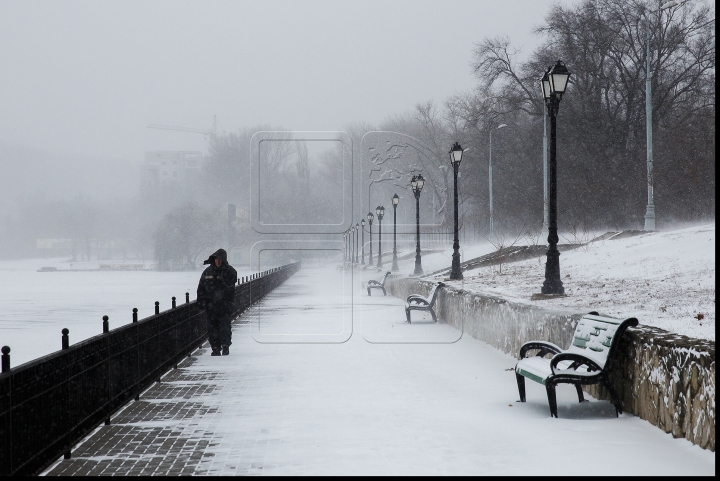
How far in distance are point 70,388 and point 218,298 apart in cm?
693

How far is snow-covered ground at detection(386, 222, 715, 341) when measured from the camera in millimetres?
12205

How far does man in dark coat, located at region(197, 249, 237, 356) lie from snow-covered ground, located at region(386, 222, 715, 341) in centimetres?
493

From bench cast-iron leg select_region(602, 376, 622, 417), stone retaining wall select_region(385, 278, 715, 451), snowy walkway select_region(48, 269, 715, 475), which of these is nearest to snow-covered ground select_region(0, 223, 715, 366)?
stone retaining wall select_region(385, 278, 715, 451)

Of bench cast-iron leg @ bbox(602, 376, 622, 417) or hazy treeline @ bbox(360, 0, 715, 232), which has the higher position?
hazy treeline @ bbox(360, 0, 715, 232)

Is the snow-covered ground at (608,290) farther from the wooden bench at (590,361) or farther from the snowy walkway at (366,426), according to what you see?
the snowy walkway at (366,426)

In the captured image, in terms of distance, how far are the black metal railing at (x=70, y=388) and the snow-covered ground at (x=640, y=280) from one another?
6072 millimetres

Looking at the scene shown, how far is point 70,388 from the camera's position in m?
7.29

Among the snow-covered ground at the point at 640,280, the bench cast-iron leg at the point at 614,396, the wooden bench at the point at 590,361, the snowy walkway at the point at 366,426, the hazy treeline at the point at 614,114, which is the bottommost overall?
the snowy walkway at the point at 366,426

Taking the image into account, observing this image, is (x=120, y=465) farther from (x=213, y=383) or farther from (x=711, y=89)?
(x=711, y=89)

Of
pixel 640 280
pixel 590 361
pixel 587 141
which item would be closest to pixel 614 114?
pixel 587 141

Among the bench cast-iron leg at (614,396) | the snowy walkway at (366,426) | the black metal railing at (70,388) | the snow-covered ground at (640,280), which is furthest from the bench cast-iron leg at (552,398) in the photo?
the black metal railing at (70,388)

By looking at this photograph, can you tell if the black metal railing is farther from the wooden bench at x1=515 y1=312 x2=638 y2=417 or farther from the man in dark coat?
the wooden bench at x1=515 y1=312 x2=638 y2=417

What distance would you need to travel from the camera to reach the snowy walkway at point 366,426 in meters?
6.79

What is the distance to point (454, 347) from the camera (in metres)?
15.6
